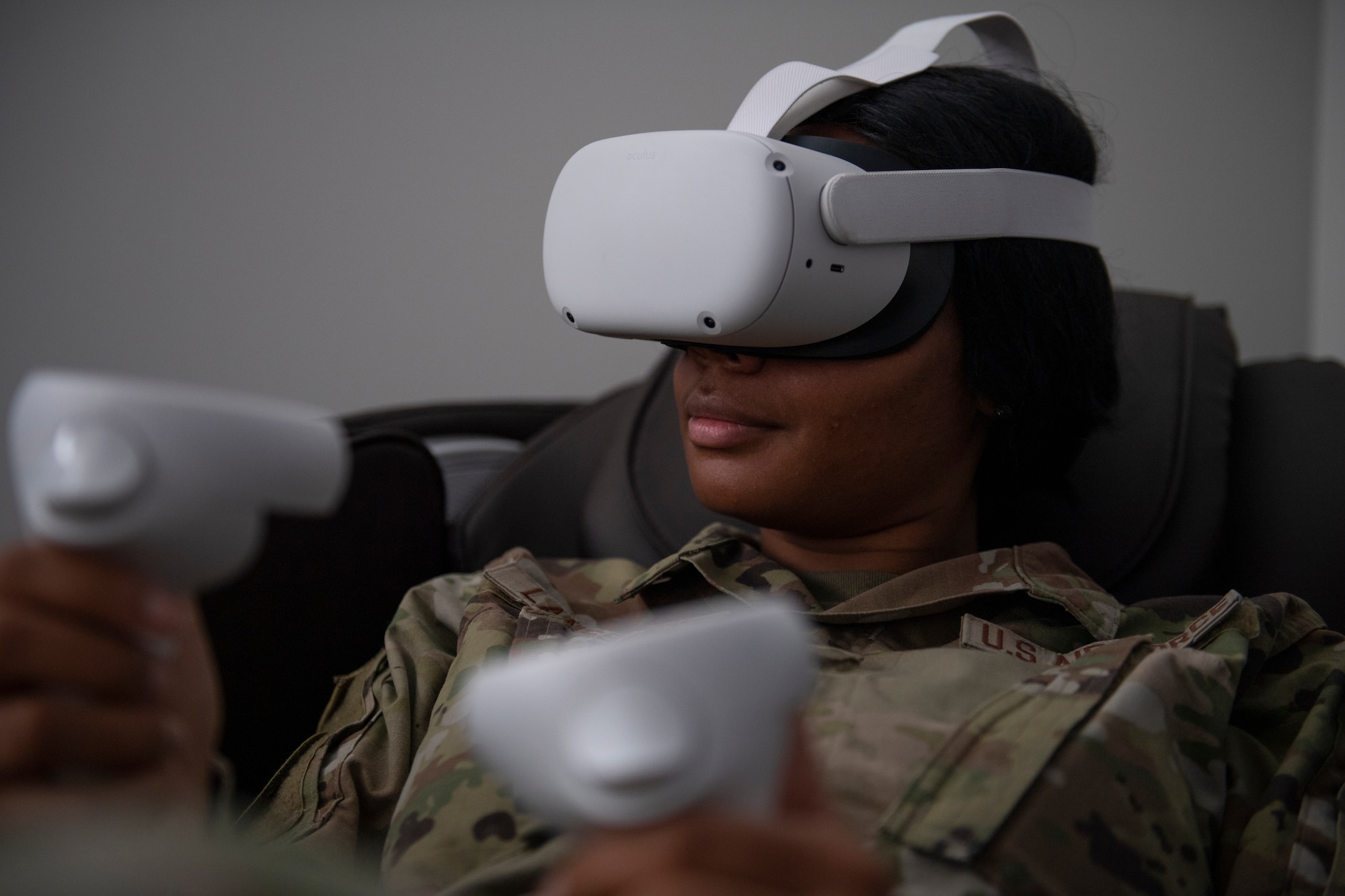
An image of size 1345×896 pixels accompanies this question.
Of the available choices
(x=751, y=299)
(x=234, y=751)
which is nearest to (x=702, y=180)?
(x=751, y=299)

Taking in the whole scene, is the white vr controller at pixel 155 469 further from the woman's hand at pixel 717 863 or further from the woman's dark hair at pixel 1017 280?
the woman's dark hair at pixel 1017 280

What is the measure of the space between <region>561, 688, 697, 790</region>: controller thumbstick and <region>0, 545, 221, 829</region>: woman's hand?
172 millimetres

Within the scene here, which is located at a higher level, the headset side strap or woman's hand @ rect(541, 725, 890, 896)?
the headset side strap

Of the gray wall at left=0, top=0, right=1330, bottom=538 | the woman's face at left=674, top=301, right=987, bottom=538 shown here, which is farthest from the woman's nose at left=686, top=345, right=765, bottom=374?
the gray wall at left=0, top=0, right=1330, bottom=538

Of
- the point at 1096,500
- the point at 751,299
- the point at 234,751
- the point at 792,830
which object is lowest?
the point at 234,751

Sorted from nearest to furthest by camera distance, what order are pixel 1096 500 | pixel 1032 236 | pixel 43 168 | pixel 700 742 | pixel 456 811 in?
pixel 700 742 → pixel 456 811 → pixel 1032 236 → pixel 1096 500 → pixel 43 168

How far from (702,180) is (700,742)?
0.49m

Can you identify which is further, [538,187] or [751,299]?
[538,187]

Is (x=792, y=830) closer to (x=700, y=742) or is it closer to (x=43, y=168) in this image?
(x=700, y=742)

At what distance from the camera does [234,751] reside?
917mm

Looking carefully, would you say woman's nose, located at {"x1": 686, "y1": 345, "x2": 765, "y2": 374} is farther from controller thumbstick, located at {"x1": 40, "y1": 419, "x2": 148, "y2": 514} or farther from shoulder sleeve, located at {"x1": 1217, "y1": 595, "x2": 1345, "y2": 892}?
controller thumbstick, located at {"x1": 40, "y1": 419, "x2": 148, "y2": 514}

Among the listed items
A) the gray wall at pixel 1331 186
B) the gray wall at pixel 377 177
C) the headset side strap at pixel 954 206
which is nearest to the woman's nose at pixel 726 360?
the headset side strap at pixel 954 206

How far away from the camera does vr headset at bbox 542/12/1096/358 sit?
0.77 metres

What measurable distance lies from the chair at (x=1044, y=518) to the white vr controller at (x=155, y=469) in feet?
1.65
